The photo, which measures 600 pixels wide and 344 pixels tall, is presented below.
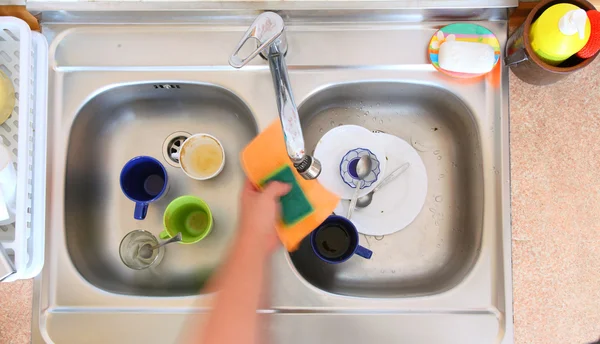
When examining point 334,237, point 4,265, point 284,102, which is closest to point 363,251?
point 334,237

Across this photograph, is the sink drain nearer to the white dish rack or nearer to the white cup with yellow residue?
the white cup with yellow residue

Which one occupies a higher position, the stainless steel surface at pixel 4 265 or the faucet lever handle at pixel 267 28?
the faucet lever handle at pixel 267 28

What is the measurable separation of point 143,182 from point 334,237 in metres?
0.41

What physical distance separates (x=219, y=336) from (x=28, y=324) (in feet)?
1.28

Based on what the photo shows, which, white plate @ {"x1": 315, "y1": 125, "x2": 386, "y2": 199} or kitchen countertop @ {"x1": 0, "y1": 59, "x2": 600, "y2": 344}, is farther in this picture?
white plate @ {"x1": 315, "y1": 125, "x2": 386, "y2": 199}

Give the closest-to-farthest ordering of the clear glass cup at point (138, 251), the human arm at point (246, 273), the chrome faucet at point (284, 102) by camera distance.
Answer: the chrome faucet at point (284, 102) → the human arm at point (246, 273) → the clear glass cup at point (138, 251)

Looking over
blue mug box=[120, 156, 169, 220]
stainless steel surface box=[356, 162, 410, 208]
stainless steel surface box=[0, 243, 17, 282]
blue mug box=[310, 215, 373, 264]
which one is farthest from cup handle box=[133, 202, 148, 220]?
stainless steel surface box=[356, 162, 410, 208]

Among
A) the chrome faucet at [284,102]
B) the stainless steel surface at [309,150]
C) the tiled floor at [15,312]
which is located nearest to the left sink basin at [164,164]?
the stainless steel surface at [309,150]

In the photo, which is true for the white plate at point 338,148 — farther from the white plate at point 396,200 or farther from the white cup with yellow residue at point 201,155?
the white cup with yellow residue at point 201,155

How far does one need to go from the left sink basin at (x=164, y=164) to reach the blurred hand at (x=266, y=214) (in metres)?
0.10

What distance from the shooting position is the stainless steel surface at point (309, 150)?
81 centimetres

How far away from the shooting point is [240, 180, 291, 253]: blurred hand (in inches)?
32.6

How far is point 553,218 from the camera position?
800 mm

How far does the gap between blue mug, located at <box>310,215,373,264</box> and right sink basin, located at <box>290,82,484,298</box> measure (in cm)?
7
